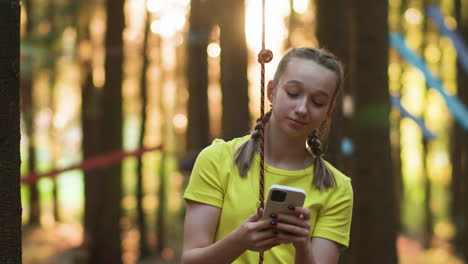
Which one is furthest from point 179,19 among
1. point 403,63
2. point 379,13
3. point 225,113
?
point 379,13

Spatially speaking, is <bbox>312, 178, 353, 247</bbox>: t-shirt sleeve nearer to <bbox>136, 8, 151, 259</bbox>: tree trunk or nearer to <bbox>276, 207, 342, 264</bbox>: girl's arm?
<bbox>276, 207, 342, 264</bbox>: girl's arm

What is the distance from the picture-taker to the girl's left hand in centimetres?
208

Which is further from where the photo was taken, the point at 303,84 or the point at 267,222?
the point at 303,84

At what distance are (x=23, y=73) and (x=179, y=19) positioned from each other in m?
5.77

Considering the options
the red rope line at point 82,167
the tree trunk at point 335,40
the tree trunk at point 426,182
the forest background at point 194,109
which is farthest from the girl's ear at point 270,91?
the tree trunk at point 426,182

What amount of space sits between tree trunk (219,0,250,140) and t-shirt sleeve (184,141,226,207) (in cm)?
455

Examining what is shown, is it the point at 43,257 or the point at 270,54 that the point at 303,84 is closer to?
the point at 270,54

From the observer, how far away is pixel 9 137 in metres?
2.01

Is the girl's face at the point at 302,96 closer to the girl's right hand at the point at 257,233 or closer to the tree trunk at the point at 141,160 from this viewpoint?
the girl's right hand at the point at 257,233

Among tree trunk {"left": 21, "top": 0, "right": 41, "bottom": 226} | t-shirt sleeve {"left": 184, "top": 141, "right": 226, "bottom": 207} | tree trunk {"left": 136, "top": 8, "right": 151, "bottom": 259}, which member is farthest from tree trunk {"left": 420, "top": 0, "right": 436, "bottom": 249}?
t-shirt sleeve {"left": 184, "top": 141, "right": 226, "bottom": 207}

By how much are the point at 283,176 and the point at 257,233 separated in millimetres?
342

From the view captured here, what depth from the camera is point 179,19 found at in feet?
53.2

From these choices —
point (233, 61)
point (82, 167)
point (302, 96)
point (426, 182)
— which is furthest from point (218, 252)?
point (426, 182)

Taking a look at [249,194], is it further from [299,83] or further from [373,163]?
[373,163]
